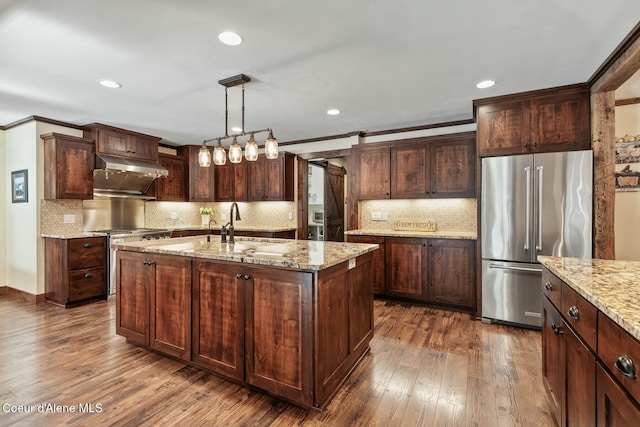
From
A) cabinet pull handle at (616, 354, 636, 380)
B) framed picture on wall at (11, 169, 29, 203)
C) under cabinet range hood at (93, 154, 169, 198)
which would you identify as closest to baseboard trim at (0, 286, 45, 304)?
framed picture on wall at (11, 169, 29, 203)

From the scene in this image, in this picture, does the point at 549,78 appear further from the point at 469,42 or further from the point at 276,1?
the point at 276,1

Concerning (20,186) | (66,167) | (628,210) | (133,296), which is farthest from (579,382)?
(20,186)

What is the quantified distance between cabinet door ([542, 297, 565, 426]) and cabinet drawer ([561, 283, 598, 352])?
0.15 meters

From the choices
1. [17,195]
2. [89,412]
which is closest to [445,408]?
[89,412]

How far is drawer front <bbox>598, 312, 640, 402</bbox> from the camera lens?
2.94 ft

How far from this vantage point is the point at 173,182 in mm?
5891

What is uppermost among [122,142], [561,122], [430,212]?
[122,142]

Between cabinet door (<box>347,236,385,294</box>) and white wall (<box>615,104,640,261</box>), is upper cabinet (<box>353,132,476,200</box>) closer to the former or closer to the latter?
cabinet door (<box>347,236,385,294</box>)

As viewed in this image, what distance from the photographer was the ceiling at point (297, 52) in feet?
6.40

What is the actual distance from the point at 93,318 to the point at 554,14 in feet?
16.9

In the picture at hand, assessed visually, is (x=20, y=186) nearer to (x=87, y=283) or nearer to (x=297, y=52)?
(x=87, y=283)

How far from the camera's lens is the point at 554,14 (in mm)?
1989

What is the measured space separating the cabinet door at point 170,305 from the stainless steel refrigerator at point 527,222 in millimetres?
3115

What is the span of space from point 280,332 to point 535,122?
334 cm
